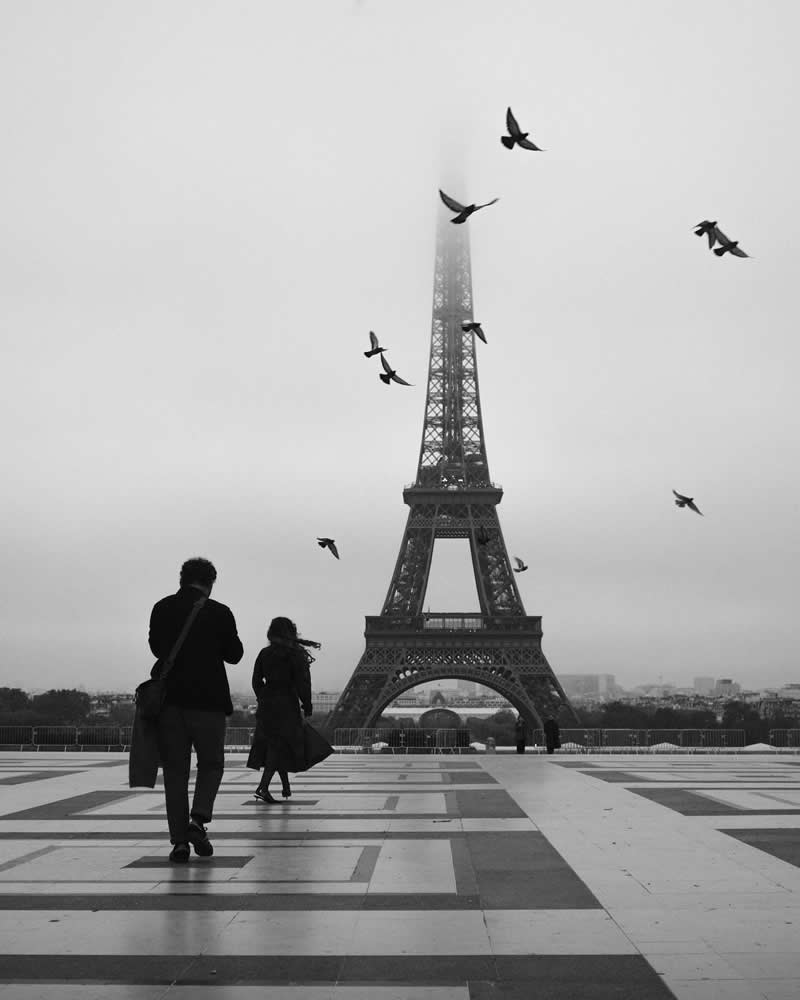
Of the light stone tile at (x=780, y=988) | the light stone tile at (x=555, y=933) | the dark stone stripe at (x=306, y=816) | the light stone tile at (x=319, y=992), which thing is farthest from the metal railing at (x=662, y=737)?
the light stone tile at (x=319, y=992)

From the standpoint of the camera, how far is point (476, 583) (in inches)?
2247

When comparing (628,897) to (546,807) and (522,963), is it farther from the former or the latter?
(546,807)

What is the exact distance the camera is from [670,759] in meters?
19.6

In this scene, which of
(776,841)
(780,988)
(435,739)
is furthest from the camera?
(435,739)

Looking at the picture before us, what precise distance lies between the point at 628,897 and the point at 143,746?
3.09 m

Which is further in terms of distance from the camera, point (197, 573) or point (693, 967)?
point (197, 573)

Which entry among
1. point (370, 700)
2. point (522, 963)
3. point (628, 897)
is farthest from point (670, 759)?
point (370, 700)

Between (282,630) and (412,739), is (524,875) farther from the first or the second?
(412,739)

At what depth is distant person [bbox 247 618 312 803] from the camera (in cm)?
988

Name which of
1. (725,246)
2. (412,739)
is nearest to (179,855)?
(725,246)

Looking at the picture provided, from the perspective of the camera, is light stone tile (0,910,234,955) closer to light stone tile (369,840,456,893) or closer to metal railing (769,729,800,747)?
A: light stone tile (369,840,456,893)

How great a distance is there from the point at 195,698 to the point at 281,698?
311 centimetres

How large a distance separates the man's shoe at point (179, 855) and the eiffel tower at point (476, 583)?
1620 inches

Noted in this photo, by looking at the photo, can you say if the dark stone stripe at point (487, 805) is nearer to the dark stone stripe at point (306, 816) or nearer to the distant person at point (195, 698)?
the dark stone stripe at point (306, 816)
